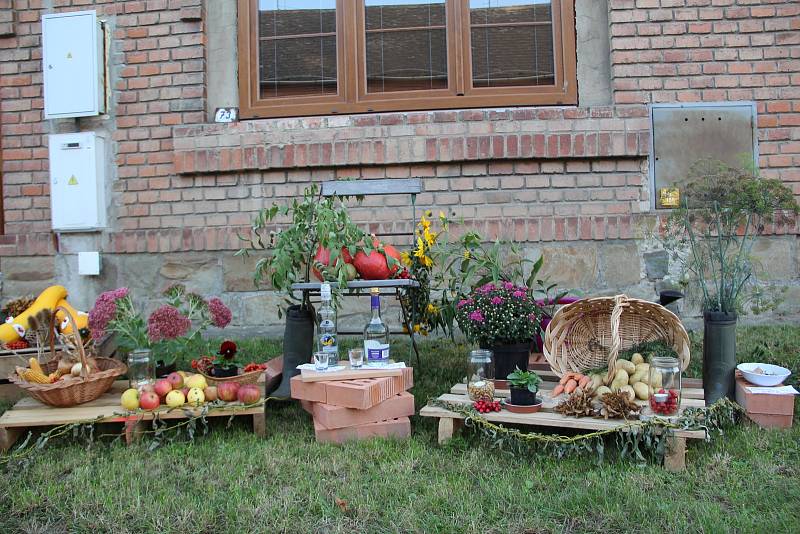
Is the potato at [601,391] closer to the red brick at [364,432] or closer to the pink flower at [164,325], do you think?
the red brick at [364,432]

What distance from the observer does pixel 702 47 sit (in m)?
4.58

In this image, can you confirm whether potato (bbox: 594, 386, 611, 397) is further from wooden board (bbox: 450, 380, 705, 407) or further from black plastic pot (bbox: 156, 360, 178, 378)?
black plastic pot (bbox: 156, 360, 178, 378)

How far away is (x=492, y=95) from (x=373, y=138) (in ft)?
2.95

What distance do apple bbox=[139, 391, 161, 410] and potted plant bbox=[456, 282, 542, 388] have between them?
4.57 ft

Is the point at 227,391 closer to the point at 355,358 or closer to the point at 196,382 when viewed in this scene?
the point at 196,382

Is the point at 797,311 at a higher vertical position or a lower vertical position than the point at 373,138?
lower

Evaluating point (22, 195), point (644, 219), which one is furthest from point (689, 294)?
point (22, 195)

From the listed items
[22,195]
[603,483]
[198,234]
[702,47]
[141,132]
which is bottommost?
[603,483]

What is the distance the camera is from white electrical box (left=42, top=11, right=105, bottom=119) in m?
4.84

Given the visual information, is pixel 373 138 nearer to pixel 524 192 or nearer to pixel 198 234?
pixel 524 192

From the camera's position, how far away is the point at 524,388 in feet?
8.77

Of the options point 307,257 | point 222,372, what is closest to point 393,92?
point 307,257

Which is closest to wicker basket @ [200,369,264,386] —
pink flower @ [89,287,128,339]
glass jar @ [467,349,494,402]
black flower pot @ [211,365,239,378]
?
black flower pot @ [211,365,239,378]

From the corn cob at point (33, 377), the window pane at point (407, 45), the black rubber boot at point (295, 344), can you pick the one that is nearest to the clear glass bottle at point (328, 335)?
the black rubber boot at point (295, 344)
